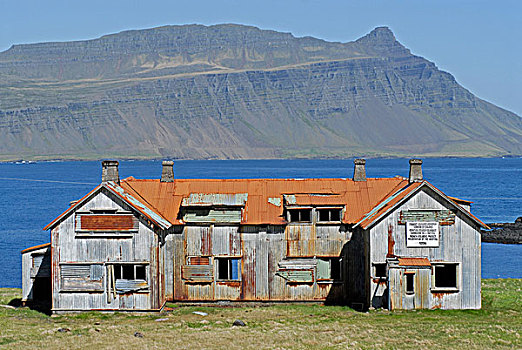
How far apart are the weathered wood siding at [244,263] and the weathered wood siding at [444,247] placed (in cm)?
297

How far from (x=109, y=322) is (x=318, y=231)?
11.7m

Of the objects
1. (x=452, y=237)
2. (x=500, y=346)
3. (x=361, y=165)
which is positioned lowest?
(x=500, y=346)

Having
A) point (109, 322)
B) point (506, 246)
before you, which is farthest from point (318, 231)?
point (506, 246)

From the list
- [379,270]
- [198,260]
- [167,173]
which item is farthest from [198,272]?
[379,270]

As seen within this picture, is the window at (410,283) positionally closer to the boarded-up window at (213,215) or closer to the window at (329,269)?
the window at (329,269)

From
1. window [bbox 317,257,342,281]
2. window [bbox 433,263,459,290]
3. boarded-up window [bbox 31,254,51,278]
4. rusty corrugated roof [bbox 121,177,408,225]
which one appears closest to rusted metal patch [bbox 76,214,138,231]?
rusty corrugated roof [bbox 121,177,408,225]

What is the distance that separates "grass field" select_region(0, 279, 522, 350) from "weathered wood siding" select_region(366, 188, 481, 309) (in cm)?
100

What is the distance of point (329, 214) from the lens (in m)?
40.1

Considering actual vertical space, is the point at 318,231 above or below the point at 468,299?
above

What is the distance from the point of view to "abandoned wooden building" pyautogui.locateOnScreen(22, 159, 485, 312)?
37.2m

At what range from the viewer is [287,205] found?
130ft

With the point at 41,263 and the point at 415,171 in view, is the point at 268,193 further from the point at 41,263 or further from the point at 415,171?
the point at 41,263

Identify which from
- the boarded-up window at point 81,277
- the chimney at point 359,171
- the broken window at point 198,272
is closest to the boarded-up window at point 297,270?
the broken window at point 198,272

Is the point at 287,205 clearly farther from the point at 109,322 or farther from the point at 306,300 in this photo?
the point at 109,322
